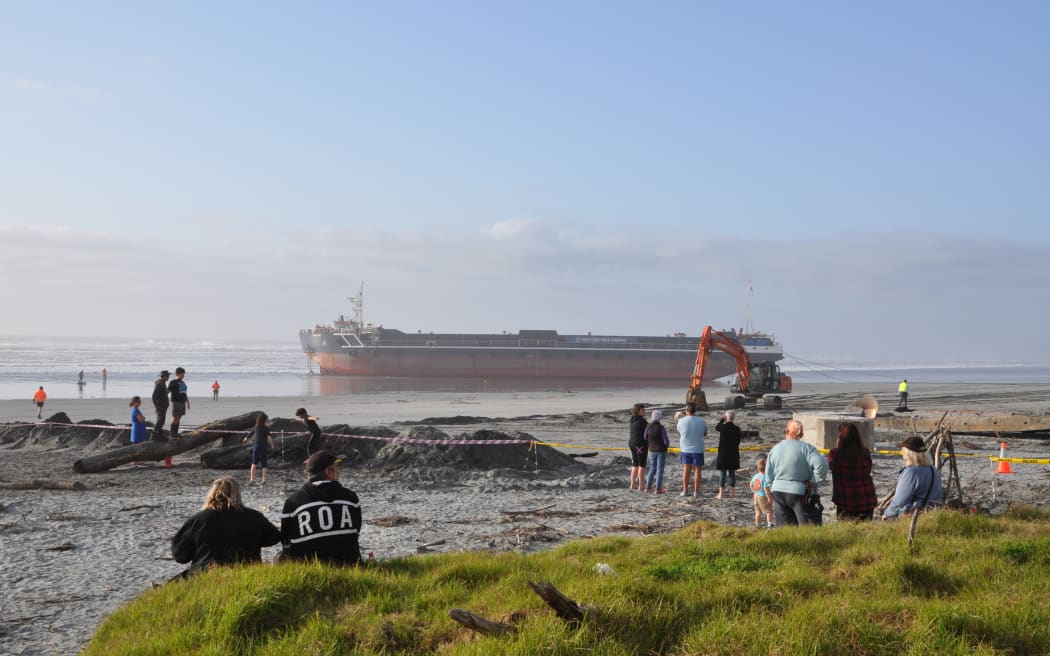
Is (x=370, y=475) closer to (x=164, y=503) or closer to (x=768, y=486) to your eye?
(x=164, y=503)

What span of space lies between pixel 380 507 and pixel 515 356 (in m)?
57.5

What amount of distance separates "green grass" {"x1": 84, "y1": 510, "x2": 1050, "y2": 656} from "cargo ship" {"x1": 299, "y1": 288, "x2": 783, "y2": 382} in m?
61.5

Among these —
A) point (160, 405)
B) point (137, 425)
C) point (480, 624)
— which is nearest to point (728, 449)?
point (480, 624)

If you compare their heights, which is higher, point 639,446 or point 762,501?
point 639,446

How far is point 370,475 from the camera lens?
15375 millimetres

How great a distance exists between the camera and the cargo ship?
68.7 metres

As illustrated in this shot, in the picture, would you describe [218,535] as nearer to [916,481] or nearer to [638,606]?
[638,606]

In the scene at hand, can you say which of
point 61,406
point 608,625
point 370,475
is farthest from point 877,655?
point 61,406

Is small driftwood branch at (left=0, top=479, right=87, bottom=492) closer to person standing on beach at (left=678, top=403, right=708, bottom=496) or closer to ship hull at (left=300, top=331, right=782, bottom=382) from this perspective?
person standing on beach at (left=678, top=403, right=708, bottom=496)

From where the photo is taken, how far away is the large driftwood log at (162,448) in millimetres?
A: 15408

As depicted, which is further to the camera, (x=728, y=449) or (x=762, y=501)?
(x=728, y=449)

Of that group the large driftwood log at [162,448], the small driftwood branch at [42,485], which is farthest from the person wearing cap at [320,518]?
the large driftwood log at [162,448]

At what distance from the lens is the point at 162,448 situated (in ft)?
53.7

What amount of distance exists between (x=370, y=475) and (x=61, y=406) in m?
27.4
